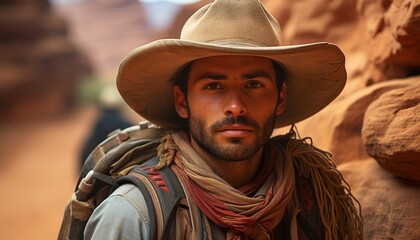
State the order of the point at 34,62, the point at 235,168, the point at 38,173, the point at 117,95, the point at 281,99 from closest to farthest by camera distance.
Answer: the point at 235,168
the point at 281,99
the point at 117,95
the point at 38,173
the point at 34,62

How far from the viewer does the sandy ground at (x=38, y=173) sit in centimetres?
1000

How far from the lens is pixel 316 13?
168 inches

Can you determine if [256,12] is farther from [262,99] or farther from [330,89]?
[330,89]

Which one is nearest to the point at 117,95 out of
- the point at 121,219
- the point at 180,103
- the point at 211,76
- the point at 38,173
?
the point at 38,173

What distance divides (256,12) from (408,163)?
94 centimetres

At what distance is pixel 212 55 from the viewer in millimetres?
2406

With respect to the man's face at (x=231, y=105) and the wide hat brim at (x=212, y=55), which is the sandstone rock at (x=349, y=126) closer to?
the wide hat brim at (x=212, y=55)

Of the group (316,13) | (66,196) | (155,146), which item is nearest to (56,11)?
(66,196)

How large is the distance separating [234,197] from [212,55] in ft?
1.81

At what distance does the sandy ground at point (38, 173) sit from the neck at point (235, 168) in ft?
22.9

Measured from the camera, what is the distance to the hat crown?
2447 millimetres

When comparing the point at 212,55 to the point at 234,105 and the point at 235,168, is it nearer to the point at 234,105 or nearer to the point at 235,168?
the point at 234,105

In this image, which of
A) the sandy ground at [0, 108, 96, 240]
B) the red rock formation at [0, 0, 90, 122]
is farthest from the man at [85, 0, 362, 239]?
the red rock formation at [0, 0, 90, 122]

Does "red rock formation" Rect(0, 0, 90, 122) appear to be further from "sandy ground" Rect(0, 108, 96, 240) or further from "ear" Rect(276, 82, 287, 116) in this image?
"ear" Rect(276, 82, 287, 116)
